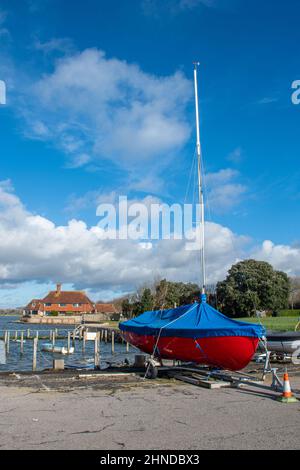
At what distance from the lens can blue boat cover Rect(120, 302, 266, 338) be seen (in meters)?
15.0

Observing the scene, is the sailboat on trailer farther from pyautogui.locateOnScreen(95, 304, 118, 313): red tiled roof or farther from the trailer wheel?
pyautogui.locateOnScreen(95, 304, 118, 313): red tiled roof

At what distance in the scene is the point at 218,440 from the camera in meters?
7.95

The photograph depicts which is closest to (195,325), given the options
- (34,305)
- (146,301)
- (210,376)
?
(210,376)

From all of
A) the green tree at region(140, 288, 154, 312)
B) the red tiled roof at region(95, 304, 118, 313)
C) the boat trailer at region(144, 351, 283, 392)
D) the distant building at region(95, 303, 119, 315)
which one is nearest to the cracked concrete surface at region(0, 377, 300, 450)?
the boat trailer at region(144, 351, 283, 392)

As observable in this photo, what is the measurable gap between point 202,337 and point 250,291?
65171 mm

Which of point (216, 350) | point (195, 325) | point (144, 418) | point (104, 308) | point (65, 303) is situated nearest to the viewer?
point (144, 418)

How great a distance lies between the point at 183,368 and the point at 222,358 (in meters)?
3.12

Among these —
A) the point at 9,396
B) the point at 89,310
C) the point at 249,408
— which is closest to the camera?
the point at 249,408

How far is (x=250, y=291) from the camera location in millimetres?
78562

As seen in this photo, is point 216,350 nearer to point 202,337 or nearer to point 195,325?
point 202,337

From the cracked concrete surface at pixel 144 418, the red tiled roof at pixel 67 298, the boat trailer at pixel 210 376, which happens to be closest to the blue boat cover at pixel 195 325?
the boat trailer at pixel 210 376
